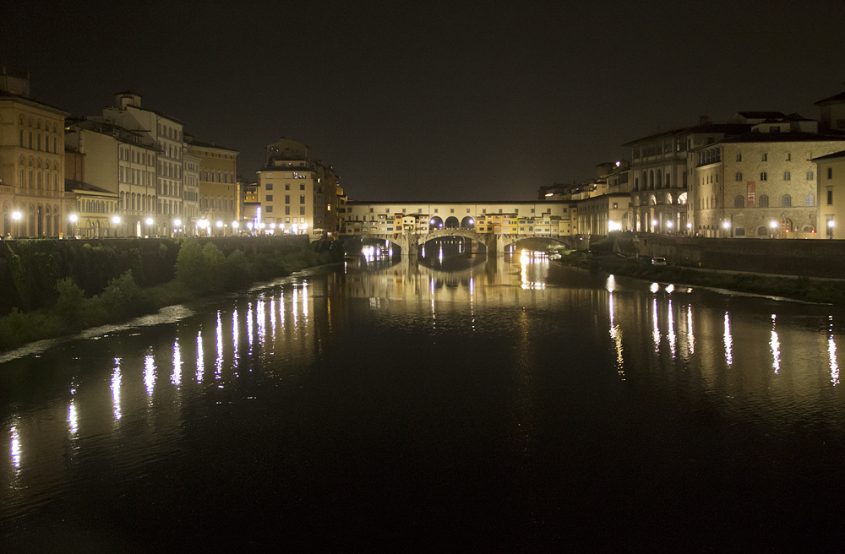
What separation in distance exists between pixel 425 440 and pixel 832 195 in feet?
113

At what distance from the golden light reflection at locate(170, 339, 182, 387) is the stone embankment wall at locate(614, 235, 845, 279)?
24674mm

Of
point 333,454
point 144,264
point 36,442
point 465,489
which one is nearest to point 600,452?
point 465,489

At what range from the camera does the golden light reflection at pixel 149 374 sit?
17.2 metres

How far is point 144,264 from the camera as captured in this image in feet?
115

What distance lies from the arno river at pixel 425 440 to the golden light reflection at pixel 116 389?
60mm

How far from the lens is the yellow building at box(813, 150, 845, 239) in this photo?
132 ft

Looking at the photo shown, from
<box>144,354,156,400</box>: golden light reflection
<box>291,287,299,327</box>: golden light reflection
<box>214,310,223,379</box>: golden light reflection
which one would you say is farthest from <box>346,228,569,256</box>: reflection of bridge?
<box>144,354,156,400</box>: golden light reflection

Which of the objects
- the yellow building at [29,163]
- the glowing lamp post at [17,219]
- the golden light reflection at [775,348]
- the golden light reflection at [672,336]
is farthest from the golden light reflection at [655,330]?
the glowing lamp post at [17,219]

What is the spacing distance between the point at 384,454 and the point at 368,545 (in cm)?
319

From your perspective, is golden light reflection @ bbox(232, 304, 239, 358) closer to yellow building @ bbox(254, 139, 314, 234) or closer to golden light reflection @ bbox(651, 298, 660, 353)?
golden light reflection @ bbox(651, 298, 660, 353)

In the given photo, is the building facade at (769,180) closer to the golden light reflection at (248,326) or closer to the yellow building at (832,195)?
the yellow building at (832,195)

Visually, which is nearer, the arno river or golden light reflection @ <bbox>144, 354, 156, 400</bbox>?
the arno river

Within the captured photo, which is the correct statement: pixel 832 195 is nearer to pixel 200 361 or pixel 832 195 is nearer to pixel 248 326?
pixel 248 326

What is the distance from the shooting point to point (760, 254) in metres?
39.2
